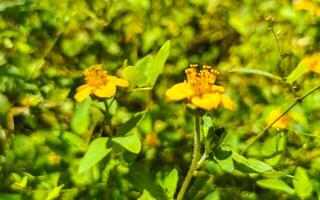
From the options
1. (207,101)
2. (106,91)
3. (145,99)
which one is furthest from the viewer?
(145,99)

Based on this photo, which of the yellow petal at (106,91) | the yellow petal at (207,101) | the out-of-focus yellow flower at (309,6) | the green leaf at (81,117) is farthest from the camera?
the out-of-focus yellow flower at (309,6)

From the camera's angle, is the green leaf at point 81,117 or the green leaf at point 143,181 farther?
the green leaf at point 81,117

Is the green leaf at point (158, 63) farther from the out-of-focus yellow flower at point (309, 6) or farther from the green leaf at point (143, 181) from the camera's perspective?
the out-of-focus yellow flower at point (309, 6)

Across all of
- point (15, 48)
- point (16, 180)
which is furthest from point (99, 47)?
point (16, 180)

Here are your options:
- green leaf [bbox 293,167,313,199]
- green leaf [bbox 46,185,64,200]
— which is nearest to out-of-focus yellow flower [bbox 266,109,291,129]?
green leaf [bbox 293,167,313,199]

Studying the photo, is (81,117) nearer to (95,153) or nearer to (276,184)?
(95,153)

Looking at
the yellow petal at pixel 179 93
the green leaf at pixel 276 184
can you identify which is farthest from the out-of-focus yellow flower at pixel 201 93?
the green leaf at pixel 276 184

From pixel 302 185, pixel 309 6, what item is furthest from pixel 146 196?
pixel 309 6
